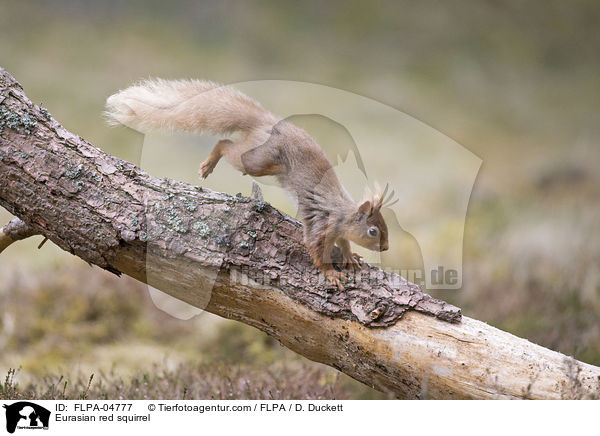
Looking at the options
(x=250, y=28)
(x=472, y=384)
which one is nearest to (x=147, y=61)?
(x=250, y=28)

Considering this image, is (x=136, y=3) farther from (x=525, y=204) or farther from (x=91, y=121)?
(x=525, y=204)

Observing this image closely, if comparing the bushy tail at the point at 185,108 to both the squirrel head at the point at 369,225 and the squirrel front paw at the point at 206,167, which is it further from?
the squirrel head at the point at 369,225

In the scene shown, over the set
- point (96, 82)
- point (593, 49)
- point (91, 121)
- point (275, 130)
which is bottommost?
point (275, 130)

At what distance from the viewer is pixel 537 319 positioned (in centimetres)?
354

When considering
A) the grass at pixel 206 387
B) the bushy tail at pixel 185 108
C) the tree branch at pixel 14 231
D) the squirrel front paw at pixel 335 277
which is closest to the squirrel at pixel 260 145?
the bushy tail at pixel 185 108

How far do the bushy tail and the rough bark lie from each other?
0.85ft

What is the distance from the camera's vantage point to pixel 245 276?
5.57ft

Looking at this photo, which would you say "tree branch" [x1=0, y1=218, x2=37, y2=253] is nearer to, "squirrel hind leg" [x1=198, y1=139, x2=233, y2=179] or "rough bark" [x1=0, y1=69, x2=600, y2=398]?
"rough bark" [x1=0, y1=69, x2=600, y2=398]

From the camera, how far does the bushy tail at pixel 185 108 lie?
193 centimetres

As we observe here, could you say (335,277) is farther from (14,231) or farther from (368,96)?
(368,96)

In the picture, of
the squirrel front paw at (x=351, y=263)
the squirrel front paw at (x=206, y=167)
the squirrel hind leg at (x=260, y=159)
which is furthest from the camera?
the squirrel front paw at (x=206, y=167)

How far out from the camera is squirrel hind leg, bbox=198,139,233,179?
2094mm

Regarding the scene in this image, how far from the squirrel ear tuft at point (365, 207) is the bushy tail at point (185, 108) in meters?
0.51
